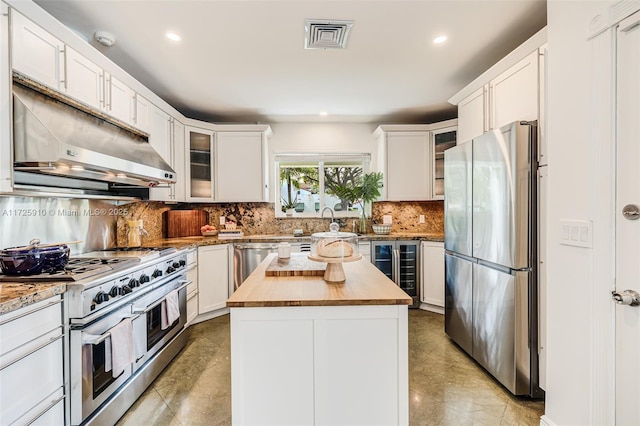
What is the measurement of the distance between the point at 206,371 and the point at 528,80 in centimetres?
330

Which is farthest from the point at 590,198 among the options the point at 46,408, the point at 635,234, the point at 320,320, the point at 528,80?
the point at 46,408

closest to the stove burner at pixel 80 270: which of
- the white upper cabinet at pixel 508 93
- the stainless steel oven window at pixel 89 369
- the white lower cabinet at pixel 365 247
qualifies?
the stainless steel oven window at pixel 89 369

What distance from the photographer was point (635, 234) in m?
1.23

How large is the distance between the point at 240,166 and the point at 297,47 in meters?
1.98

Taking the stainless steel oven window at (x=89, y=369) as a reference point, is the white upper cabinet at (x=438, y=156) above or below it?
above

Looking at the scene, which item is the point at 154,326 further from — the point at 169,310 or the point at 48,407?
the point at 48,407

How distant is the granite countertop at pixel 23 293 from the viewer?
3.92 feet

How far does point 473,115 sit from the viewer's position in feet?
8.87

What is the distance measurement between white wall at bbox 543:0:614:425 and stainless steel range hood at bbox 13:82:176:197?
268 centimetres

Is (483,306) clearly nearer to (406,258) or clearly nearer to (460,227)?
(460,227)

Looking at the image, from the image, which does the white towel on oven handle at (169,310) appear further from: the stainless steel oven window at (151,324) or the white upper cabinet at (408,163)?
the white upper cabinet at (408,163)

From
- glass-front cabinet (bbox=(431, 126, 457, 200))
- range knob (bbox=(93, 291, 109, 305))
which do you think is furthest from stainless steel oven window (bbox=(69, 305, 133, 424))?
glass-front cabinet (bbox=(431, 126, 457, 200))

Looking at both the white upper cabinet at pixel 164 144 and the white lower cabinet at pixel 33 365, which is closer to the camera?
the white lower cabinet at pixel 33 365

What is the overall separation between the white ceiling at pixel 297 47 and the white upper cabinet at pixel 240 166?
44 centimetres
